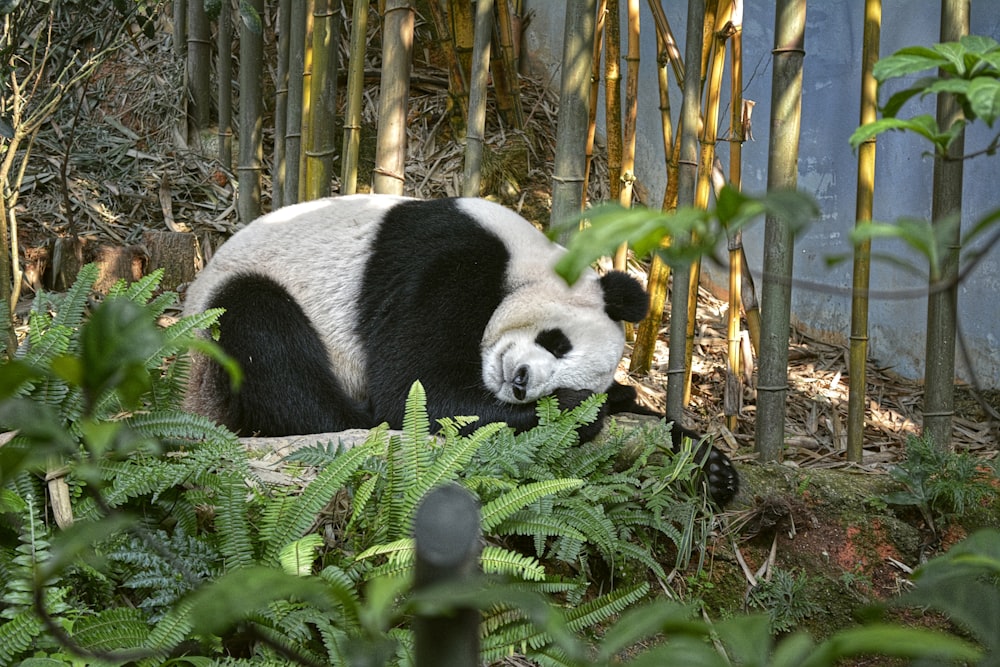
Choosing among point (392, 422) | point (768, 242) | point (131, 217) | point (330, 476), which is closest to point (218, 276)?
point (392, 422)

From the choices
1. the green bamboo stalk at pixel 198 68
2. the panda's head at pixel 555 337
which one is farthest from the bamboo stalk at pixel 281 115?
the panda's head at pixel 555 337

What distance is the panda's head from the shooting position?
3570 mm

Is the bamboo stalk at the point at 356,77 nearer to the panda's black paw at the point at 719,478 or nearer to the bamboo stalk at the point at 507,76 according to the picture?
the bamboo stalk at the point at 507,76

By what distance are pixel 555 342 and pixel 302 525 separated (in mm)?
1451

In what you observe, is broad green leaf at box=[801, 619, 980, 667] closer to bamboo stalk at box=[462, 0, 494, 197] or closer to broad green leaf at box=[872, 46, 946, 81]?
broad green leaf at box=[872, 46, 946, 81]

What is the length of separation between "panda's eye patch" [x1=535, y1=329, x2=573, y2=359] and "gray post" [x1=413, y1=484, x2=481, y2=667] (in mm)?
2795

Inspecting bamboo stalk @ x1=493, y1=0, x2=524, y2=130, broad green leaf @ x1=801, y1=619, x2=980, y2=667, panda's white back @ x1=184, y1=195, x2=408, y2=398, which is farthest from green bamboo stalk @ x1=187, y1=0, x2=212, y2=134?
broad green leaf @ x1=801, y1=619, x2=980, y2=667

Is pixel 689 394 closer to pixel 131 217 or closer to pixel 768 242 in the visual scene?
pixel 768 242

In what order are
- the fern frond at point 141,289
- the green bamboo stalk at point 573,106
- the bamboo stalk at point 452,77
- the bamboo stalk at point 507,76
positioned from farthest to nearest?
1. the bamboo stalk at point 507,76
2. the bamboo stalk at point 452,77
3. the green bamboo stalk at point 573,106
4. the fern frond at point 141,289

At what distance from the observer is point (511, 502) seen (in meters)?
2.67

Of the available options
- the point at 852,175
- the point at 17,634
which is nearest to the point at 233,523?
the point at 17,634

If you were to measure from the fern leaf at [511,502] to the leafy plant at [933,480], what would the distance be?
1411 millimetres

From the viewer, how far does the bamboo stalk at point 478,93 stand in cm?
460

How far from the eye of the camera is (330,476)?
2.57 meters
